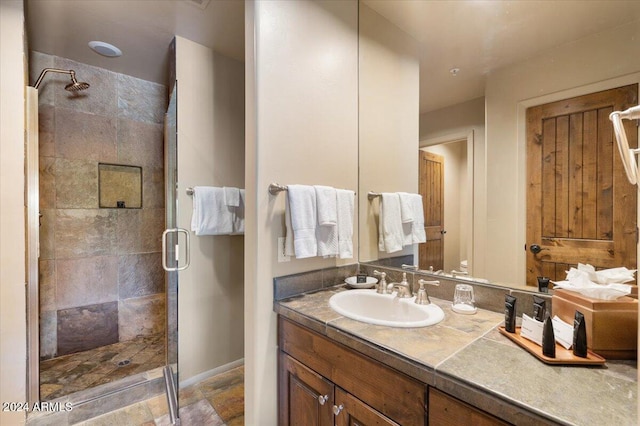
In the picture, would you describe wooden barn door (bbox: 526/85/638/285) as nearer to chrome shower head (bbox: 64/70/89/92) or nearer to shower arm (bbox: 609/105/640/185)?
shower arm (bbox: 609/105/640/185)

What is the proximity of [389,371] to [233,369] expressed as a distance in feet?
6.42

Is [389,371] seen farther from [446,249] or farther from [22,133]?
[22,133]

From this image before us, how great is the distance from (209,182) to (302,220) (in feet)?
4.14

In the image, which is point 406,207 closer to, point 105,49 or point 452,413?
point 452,413

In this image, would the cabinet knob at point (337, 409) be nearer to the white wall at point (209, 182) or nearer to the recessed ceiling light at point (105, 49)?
the white wall at point (209, 182)

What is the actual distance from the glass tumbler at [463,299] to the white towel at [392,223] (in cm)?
47

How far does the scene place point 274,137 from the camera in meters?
1.41

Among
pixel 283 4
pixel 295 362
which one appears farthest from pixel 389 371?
pixel 283 4

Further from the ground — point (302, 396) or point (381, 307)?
point (381, 307)

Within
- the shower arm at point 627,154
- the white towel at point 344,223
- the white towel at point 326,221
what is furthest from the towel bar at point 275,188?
the shower arm at point 627,154

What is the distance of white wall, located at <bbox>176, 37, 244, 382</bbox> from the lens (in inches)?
86.4

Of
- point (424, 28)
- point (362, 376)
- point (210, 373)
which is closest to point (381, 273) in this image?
point (362, 376)

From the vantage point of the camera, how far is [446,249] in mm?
1501

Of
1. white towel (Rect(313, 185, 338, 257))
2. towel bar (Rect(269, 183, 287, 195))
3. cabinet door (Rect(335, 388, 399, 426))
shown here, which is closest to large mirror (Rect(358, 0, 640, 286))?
white towel (Rect(313, 185, 338, 257))
